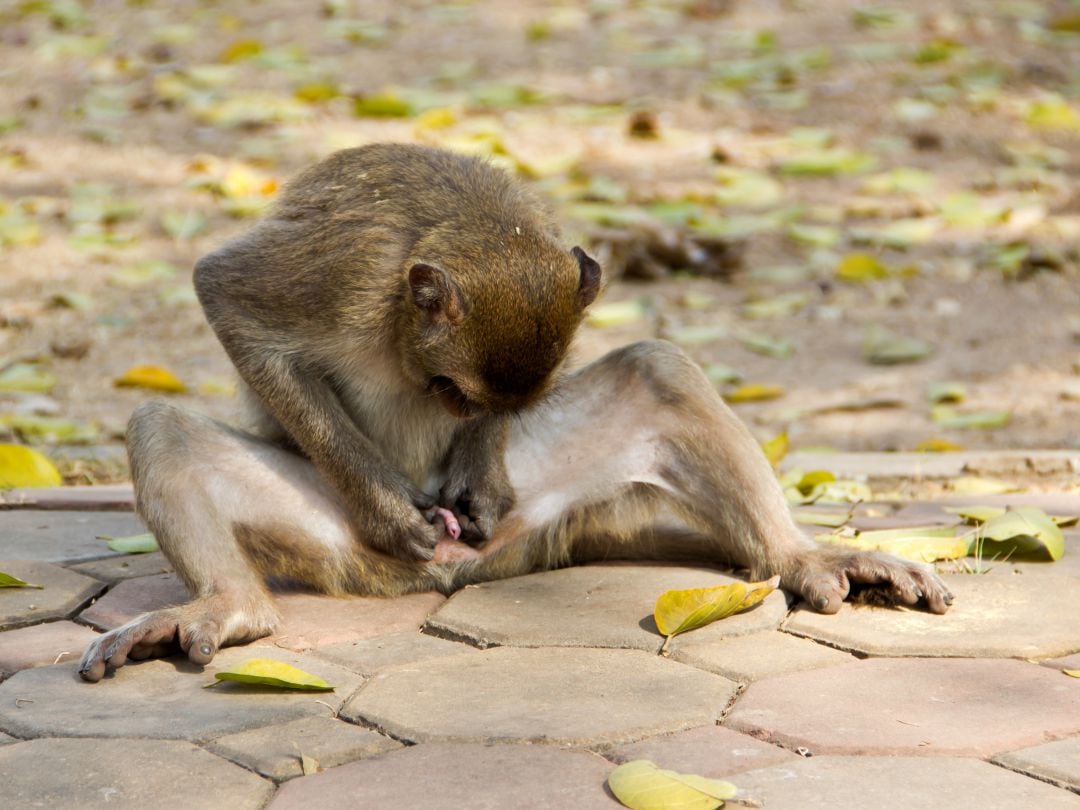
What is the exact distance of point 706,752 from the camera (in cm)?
259

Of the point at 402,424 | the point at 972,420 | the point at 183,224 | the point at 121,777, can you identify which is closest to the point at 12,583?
the point at 402,424

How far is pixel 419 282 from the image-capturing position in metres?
3.56

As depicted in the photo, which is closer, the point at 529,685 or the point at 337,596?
the point at 529,685

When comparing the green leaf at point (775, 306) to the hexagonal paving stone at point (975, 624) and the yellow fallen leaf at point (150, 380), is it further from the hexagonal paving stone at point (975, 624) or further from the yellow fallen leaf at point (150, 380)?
the hexagonal paving stone at point (975, 624)

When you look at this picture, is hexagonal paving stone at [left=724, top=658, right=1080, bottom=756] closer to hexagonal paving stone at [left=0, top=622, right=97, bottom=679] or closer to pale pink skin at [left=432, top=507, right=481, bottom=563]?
pale pink skin at [left=432, top=507, right=481, bottom=563]

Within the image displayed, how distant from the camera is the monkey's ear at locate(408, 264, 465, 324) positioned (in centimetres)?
353

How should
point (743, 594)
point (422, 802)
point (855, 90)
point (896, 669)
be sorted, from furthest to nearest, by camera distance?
point (855, 90) → point (743, 594) → point (896, 669) → point (422, 802)

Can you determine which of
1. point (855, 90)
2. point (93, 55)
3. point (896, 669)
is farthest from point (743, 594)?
point (93, 55)

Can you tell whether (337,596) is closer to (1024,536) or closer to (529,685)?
(529,685)

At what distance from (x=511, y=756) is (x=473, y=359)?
1.21 m

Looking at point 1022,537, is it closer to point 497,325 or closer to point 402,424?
point 497,325

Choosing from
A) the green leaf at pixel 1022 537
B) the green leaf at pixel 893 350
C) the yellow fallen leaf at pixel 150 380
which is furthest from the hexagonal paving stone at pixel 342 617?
the green leaf at pixel 893 350

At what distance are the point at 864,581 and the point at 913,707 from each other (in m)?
0.72

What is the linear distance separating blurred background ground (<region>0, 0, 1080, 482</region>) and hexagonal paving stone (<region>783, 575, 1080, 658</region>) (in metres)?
2.01
